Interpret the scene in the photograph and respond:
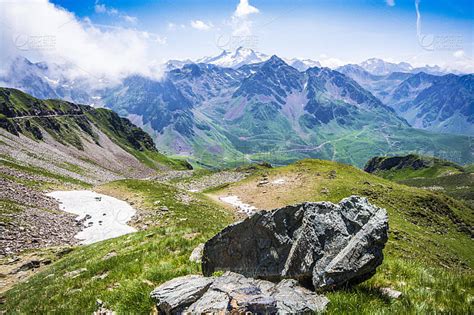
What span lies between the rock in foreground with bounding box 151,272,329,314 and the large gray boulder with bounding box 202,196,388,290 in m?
0.85

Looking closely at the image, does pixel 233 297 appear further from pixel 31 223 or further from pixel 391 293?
pixel 31 223

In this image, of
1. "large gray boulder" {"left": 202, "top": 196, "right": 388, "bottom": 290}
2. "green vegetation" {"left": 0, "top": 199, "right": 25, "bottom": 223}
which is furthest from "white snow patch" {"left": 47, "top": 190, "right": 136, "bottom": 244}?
"large gray boulder" {"left": 202, "top": 196, "right": 388, "bottom": 290}

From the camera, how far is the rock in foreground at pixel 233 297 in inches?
288

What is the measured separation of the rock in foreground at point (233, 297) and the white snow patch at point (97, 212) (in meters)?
27.9

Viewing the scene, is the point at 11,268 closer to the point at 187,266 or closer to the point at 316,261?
the point at 187,266

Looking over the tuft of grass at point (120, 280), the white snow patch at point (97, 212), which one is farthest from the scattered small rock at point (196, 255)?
the white snow patch at point (97, 212)

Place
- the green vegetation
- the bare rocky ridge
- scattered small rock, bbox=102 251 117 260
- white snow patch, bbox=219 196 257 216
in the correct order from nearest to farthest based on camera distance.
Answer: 1. scattered small rock, bbox=102 251 117 260
2. the bare rocky ridge
3. the green vegetation
4. white snow patch, bbox=219 196 257 216

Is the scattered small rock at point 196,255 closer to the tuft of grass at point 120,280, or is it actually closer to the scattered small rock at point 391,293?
the tuft of grass at point 120,280

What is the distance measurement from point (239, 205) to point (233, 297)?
149ft

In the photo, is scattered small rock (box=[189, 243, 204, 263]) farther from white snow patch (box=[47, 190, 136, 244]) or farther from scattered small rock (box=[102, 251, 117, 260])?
white snow patch (box=[47, 190, 136, 244])

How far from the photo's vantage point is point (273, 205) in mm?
48844

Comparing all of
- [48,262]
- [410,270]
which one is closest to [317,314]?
[410,270]

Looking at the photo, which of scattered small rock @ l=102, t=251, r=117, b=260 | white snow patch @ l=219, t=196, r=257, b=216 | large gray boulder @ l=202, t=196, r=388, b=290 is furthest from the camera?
white snow patch @ l=219, t=196, r=257, b=216

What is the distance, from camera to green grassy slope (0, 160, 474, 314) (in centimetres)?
833
